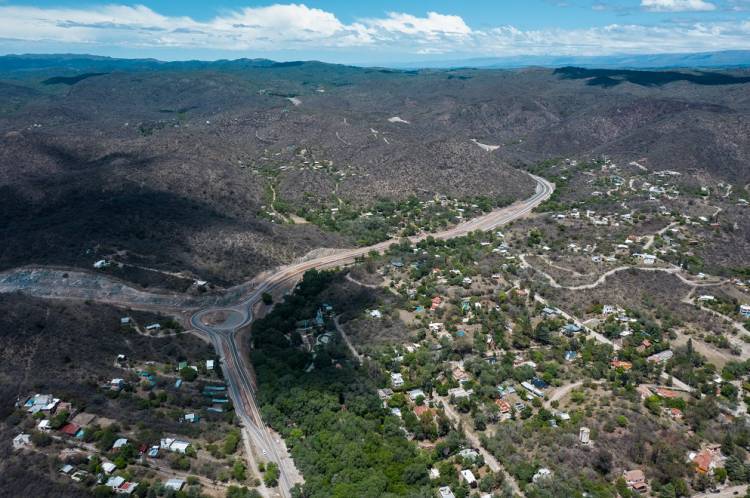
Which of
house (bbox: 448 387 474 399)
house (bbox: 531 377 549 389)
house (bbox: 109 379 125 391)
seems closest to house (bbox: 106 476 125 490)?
house (bbox: 109 379 125 391)

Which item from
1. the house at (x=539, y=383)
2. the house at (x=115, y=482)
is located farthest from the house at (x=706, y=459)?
the house at (x=115, y=482)

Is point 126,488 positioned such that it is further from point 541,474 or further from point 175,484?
point 541,474

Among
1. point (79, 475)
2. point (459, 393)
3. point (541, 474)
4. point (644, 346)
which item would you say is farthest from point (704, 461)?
A: point (79, 475)

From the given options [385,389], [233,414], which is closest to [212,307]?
[233,414]

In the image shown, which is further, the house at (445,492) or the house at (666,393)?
the house at (666,393)

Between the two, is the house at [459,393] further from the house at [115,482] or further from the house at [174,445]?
the house at [115,482]

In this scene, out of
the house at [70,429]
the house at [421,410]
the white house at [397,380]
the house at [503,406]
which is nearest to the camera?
the house at [70,429]
